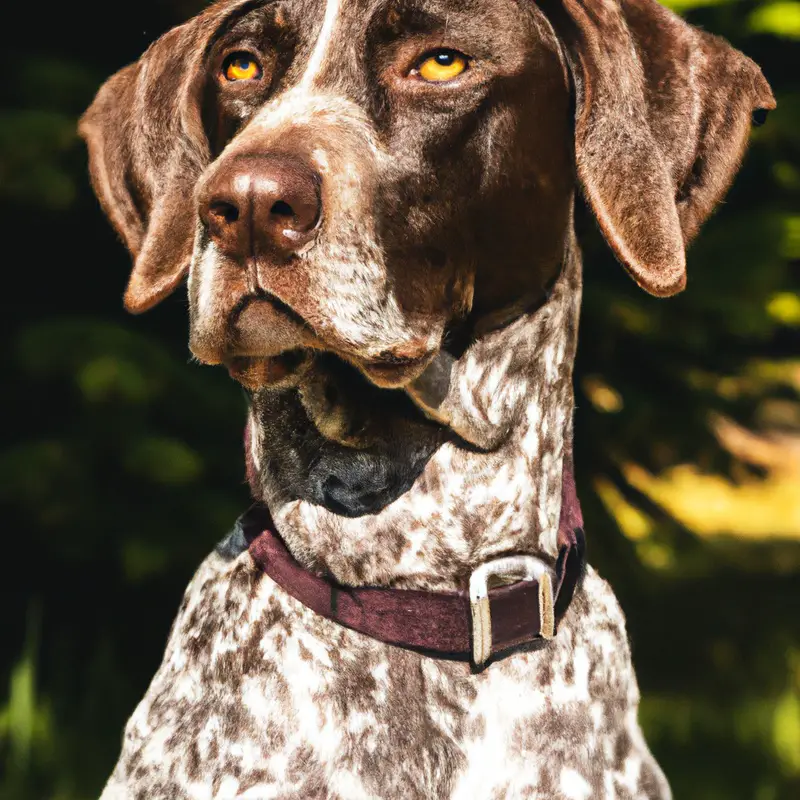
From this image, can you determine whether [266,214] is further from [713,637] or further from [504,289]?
[713,637]

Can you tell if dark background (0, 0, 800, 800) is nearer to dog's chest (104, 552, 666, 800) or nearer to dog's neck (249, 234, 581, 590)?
dog's chest (104, 552, 666, 800)

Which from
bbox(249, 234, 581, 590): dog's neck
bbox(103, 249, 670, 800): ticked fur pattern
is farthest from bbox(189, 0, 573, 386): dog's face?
bbox(103, 249, 670, 800): ticked fur pattern

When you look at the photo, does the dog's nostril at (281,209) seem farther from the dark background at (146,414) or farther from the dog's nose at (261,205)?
the dark background at (146,414)

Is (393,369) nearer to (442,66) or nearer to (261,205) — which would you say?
(261,205)

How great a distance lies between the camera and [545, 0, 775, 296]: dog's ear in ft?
8.20

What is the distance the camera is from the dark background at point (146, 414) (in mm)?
4531

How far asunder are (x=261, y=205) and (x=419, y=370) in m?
0.50

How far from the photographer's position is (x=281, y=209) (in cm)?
202

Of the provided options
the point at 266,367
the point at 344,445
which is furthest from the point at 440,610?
the point at 266,367

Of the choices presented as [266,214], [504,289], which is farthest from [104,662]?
[266,214]

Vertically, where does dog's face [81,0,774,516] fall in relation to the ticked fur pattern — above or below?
above

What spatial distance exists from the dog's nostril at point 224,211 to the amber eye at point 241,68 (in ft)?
2.09

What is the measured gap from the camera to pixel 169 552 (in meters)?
4.74

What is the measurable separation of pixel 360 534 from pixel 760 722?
3.64 m
